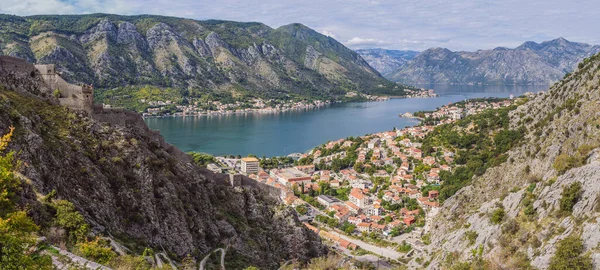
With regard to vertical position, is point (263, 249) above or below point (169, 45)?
below

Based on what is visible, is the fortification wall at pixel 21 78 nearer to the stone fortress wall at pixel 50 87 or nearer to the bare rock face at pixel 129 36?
the stone fortress wall at pixel 50 87

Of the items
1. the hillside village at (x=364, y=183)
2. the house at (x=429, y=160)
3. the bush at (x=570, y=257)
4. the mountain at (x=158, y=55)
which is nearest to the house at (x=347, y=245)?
the hillside village at (x=364, y=183)

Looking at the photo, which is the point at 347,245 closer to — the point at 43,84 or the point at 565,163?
the point at 565,163

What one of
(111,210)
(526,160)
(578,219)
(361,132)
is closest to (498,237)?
(578,219)

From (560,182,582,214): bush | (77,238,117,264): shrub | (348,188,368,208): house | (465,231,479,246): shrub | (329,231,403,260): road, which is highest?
(77,238,117,264): shrub

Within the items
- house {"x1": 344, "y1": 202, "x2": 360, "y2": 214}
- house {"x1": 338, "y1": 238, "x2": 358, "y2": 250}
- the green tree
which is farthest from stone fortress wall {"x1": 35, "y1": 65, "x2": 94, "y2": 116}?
house {"x1": 344, "y1": 202, "x2": 360, "y2": 214}

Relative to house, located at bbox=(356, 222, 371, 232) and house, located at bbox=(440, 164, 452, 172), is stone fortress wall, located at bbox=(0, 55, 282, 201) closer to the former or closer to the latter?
house, located at bbox=(356, 222, 371, 232)

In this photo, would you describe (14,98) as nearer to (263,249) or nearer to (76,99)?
(76,99)
